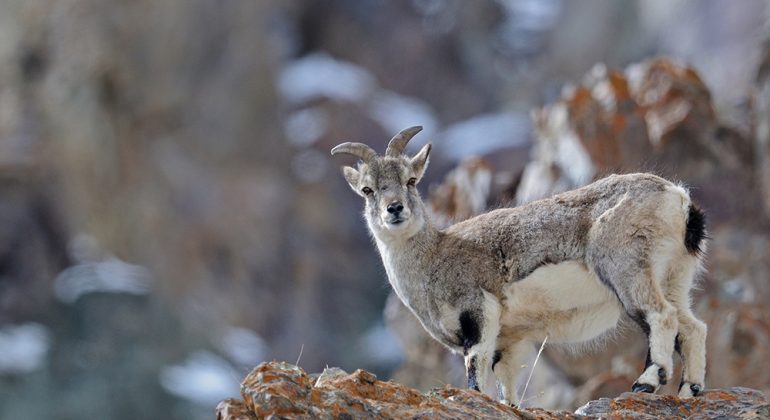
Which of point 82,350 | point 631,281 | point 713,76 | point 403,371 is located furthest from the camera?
point 82,350

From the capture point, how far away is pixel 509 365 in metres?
11.2

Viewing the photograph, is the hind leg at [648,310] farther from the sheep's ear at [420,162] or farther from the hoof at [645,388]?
the sheep's ear at [420,162]

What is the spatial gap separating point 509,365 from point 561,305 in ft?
2.79

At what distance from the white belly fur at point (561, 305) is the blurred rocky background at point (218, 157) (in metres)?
25.2

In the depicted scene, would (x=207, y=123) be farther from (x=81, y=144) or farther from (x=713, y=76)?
(x=713, y=76)

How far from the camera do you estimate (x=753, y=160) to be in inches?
810

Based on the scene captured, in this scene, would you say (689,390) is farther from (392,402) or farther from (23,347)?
(23,347)

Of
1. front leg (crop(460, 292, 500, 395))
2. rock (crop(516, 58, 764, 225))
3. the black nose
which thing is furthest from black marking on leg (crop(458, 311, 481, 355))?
rock (crop(516, 58, 764, 225))

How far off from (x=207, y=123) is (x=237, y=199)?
3.28 m

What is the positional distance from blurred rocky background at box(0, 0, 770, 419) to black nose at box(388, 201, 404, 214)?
24.6 m

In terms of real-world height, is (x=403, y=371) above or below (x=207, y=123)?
below

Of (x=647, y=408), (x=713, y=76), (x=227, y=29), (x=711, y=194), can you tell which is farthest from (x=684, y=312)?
(x=227, y=29)

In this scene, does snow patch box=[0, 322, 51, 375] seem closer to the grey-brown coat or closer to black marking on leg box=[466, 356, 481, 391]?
the grey-brown coat

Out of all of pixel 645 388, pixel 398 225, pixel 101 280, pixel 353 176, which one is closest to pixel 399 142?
pixel 353 176
